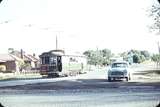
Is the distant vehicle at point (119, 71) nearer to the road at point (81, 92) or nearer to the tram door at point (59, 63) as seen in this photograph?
the road at point (81, 92)

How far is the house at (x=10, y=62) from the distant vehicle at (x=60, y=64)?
240mm

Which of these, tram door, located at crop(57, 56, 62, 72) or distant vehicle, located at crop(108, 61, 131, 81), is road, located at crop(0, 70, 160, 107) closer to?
distant vehicle, located at crop(108, 61, 131, 81)

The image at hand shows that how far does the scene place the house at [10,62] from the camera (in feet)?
11.7

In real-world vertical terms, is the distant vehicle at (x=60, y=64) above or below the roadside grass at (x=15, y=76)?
above

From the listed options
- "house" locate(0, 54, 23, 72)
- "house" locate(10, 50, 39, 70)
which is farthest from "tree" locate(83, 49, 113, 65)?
"house" locate(0, 54, 23, 72)

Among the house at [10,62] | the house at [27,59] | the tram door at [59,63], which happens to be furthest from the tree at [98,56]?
the house at [10,62]

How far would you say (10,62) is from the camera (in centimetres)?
359

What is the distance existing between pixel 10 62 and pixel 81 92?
0.75 meters

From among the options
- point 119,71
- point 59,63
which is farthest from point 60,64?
point 119,71

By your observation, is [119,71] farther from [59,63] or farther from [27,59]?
[27,59]

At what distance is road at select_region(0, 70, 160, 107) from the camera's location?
340 centimetres

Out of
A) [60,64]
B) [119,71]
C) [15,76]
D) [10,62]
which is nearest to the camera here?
[10,62]

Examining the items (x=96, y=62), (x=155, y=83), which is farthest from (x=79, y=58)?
(x=155, y=83)

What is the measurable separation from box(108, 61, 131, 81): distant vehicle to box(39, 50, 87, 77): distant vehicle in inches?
11.5
